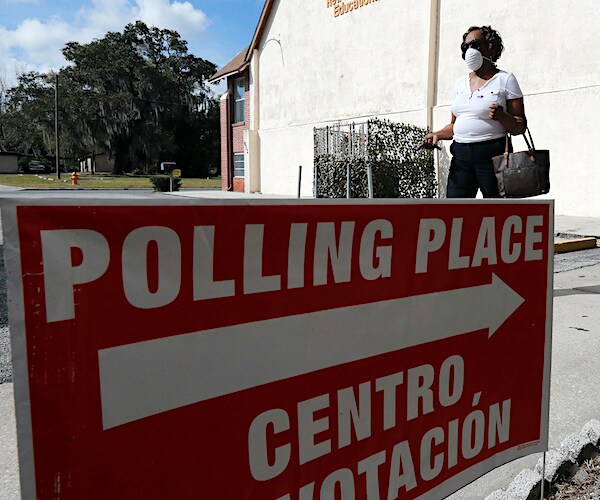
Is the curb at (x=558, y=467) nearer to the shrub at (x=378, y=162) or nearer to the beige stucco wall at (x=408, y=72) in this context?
the shrub at (x=378, y=162)

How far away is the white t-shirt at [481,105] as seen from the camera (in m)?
3.47

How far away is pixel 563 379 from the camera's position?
307 centimetres

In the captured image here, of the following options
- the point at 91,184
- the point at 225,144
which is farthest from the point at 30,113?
the point at 225,144

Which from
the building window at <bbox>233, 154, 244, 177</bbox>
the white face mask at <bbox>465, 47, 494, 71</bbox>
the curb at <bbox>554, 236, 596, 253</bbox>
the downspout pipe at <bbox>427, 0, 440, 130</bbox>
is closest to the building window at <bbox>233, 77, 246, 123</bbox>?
the building window at <bbox>233, 154, 244, 177</bbox>

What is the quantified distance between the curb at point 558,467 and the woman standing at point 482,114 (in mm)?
1708

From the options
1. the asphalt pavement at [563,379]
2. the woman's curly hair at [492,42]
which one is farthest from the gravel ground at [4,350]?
the woman's curly hair at [492,42]

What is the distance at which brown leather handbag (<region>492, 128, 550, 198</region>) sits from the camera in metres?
3.38

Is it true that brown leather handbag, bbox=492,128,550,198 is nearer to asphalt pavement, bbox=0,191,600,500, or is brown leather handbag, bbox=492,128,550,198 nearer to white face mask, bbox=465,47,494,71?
white face mask, bbox=465,47,494,71

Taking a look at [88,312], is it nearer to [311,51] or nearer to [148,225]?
[148,225]

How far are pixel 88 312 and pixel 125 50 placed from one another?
Answer: 183 feet

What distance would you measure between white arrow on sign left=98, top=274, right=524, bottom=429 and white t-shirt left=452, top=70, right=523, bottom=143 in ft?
6.68

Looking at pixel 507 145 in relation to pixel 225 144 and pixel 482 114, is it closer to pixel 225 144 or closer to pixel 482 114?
pixel 482 114

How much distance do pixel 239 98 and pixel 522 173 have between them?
24.9 metres

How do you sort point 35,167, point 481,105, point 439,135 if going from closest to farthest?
point 481,105 → point 439,135 → point 35,167
